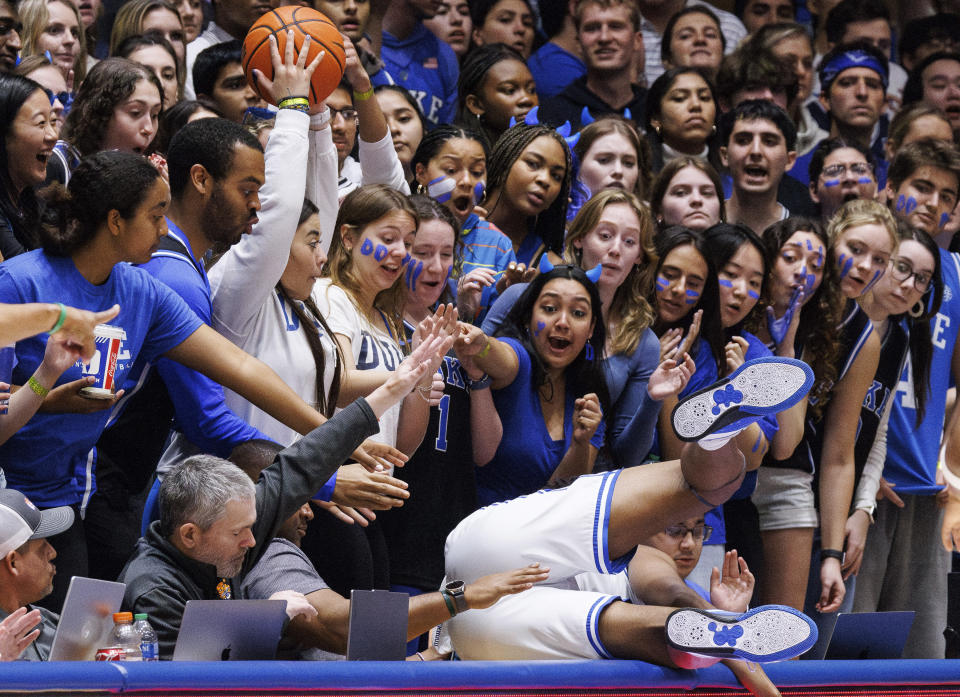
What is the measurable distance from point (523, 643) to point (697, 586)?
1.09 m

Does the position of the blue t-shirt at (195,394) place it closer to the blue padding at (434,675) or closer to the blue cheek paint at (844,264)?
the blue padding at (434,675)

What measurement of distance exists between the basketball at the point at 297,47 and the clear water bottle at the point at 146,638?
1836 mm

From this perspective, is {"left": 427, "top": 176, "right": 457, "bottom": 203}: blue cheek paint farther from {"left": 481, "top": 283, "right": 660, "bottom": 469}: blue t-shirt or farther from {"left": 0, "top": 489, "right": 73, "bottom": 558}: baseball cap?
{"left": 0, "top": 489, "right": 73, "bottom": 558}: baseball cap

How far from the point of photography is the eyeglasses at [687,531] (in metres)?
4.53

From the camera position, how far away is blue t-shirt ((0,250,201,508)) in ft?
11.8

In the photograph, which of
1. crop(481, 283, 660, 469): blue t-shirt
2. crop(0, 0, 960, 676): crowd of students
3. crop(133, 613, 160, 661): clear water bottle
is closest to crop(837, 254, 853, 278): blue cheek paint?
crop(0, 0, 960, 676): crowd of students

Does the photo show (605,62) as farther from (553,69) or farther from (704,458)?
(704,458)

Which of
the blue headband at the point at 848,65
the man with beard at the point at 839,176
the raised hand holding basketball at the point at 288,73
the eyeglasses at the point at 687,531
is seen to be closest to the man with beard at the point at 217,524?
the eyeglasses at the point at 687,531

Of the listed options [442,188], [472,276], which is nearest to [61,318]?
[472,276]

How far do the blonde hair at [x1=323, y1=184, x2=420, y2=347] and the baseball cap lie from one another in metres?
1.48

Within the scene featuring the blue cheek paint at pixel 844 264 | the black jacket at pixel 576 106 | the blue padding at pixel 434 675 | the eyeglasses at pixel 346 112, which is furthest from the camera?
the black jacket at pixel 576 106

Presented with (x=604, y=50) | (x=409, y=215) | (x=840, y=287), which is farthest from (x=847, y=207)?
(x=409, y=215)

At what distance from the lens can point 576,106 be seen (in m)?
6.93

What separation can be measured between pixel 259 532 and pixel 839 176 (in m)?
3.93
